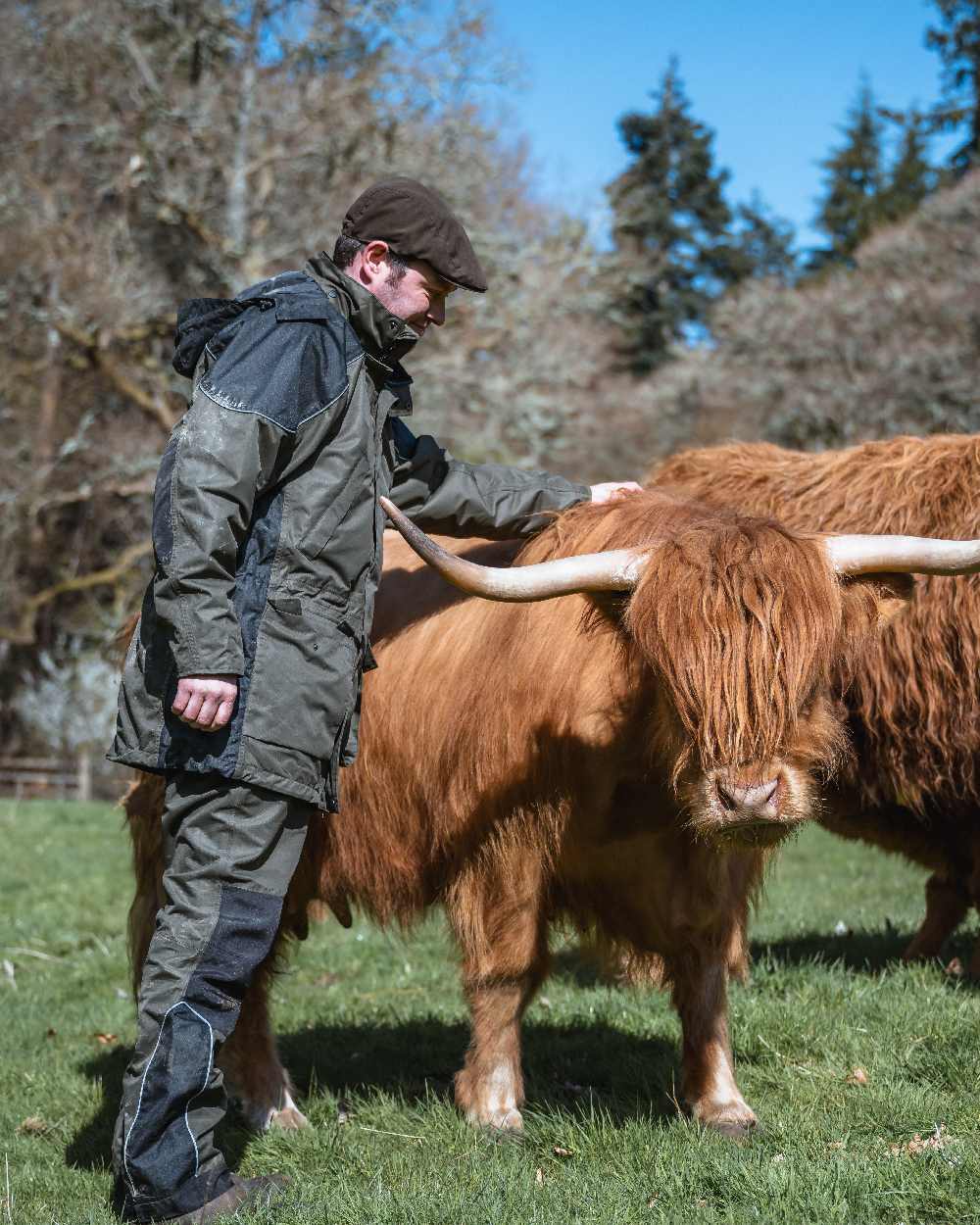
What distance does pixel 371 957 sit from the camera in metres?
6.88

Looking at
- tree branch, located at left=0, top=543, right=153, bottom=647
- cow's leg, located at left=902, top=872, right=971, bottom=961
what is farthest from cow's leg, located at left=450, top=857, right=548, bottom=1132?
tree branch, located at left=0, top=543, right=153, bottom=647

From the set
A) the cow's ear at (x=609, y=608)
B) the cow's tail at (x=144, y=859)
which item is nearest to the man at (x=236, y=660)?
the cow's ear at (x=609, y=608)

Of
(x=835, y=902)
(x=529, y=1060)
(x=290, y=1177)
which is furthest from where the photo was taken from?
(x=835, y=902)

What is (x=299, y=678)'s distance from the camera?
10.9ft

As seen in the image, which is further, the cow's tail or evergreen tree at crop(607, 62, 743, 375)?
evergreen tree at crop(607, 62, 743, 375)

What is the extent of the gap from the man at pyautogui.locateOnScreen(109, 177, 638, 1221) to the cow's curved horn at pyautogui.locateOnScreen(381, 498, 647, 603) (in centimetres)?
19

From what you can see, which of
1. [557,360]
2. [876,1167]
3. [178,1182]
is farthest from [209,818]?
[557,360]

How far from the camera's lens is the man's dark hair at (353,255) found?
3.67 m

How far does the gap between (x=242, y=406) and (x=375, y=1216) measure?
201 cm

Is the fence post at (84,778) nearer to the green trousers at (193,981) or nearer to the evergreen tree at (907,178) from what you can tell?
the green trousers at (193,981)

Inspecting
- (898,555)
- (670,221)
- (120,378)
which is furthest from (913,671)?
(670,221)

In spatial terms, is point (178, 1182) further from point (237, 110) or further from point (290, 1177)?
point (237, 110)

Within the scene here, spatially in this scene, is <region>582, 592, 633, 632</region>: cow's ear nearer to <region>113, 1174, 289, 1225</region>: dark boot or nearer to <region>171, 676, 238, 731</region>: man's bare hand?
<region>171, 676, 238, 731</region>: man's bare hand

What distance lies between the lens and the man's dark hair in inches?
144
